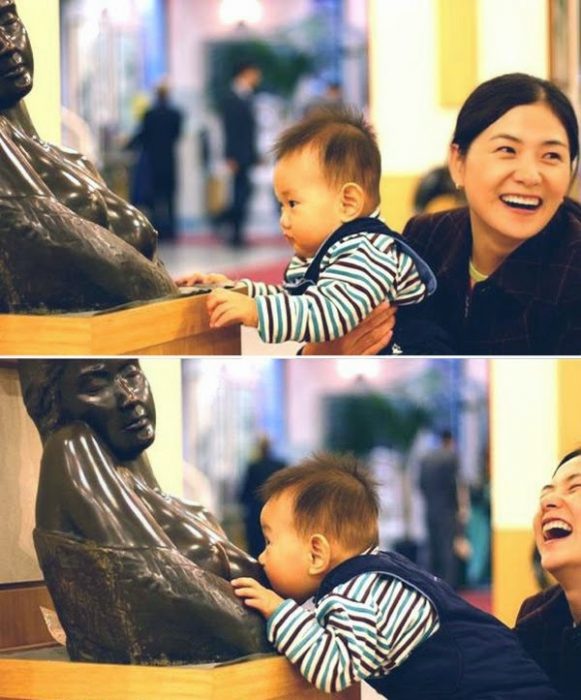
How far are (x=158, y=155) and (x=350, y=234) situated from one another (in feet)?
25.2

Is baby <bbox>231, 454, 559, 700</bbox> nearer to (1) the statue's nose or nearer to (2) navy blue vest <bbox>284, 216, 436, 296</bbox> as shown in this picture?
(2) navy blue vest <bbox>284, 216, 436, 296</bbox>

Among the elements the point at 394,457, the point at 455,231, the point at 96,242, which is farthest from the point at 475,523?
the point at 96,242

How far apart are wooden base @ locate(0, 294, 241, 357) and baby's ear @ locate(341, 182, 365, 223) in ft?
0.65

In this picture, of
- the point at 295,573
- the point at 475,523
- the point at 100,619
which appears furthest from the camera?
the point at 475,523

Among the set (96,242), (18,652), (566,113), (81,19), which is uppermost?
(81,19)

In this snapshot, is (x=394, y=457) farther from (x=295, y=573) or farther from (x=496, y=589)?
(x=295, y=573)

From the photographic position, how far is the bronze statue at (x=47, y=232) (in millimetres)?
1412

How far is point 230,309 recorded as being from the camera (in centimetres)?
152

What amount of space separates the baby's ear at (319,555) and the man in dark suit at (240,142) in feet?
25.5

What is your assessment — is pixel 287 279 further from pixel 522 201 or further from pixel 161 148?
pixel 161 148

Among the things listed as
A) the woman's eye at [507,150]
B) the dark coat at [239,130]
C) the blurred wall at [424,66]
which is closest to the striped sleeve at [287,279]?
the woman's eye at [507,150]

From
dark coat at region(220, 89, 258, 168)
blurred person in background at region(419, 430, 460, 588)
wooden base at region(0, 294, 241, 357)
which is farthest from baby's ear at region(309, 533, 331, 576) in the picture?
dark coat at region(220, 89, 258, 168)

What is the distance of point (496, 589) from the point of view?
4.64m

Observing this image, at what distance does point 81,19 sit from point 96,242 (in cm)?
907
